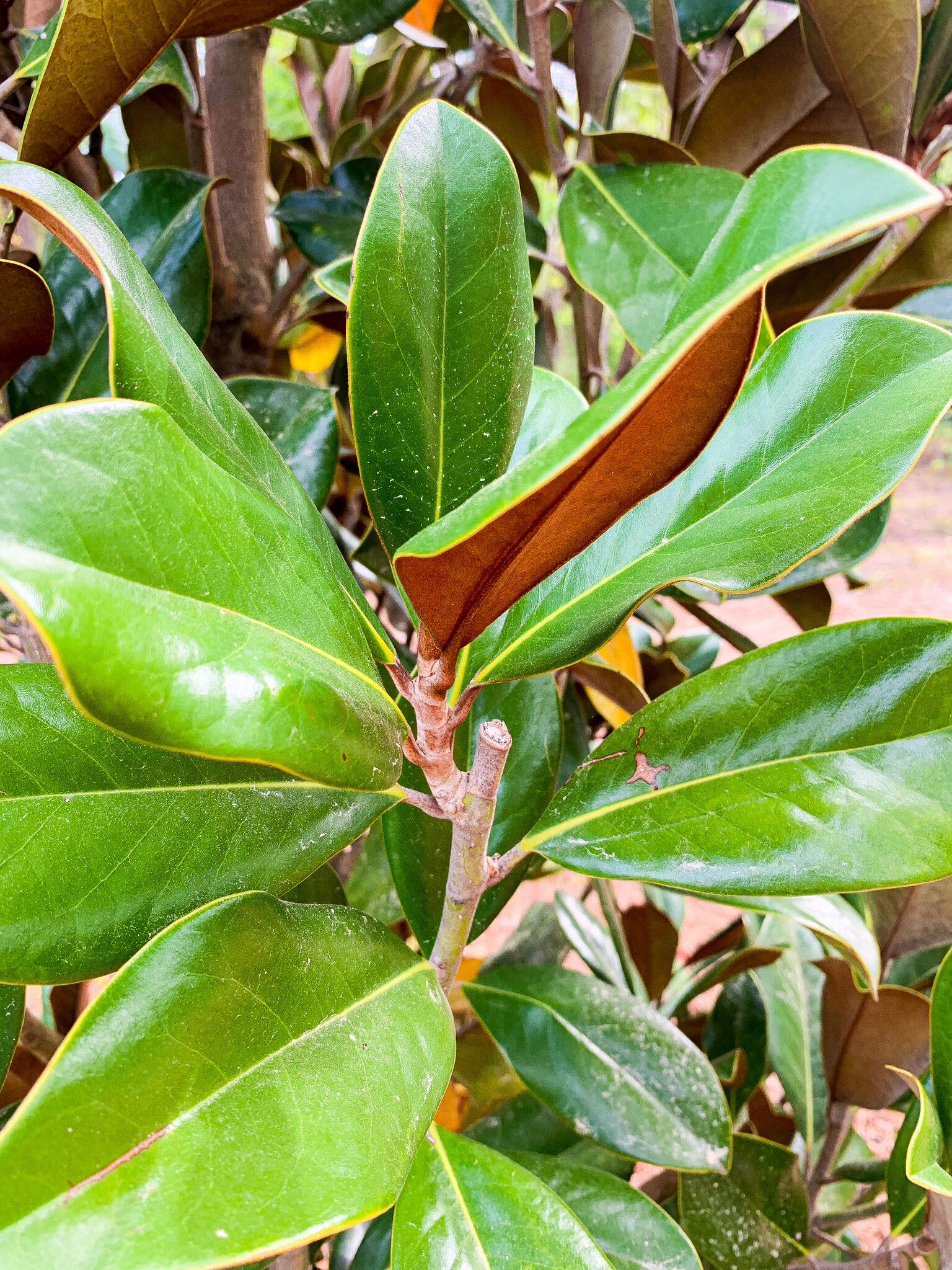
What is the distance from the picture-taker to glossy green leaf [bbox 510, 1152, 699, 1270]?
21.4 inches

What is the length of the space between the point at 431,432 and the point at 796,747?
20cm

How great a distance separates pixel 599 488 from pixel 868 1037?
69 cm

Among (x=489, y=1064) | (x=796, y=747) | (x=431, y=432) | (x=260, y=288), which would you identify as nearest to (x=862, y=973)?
(x=796, y=747)

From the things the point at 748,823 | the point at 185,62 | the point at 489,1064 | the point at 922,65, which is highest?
the point at 185,62

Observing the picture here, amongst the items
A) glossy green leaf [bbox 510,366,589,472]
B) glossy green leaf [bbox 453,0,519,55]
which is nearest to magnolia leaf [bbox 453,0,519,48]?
glossy green leaf [bbox 453,0,519,55]

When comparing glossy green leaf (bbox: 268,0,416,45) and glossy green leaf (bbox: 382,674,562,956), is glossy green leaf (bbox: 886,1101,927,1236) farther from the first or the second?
glossy green leaf (bbox: 268,0,416,45)

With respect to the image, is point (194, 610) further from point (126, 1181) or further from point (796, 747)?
point (796, 747)

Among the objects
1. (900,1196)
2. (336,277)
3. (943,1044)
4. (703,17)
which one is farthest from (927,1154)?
(703,17)

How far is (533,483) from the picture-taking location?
0.20m

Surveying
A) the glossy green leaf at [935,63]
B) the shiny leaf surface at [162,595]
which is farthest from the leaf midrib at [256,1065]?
the glossy green leaf at [935,63]

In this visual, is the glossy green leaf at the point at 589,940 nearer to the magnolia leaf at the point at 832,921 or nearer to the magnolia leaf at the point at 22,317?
the magnolia leaf at the point at 832,921

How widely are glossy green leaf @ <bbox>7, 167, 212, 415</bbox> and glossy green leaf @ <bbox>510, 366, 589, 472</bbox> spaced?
0.79ft

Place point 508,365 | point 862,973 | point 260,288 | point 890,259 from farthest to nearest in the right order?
point 260,288 → point 890,259 → point 862,973 → point 508,365

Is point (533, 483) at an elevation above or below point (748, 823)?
above
